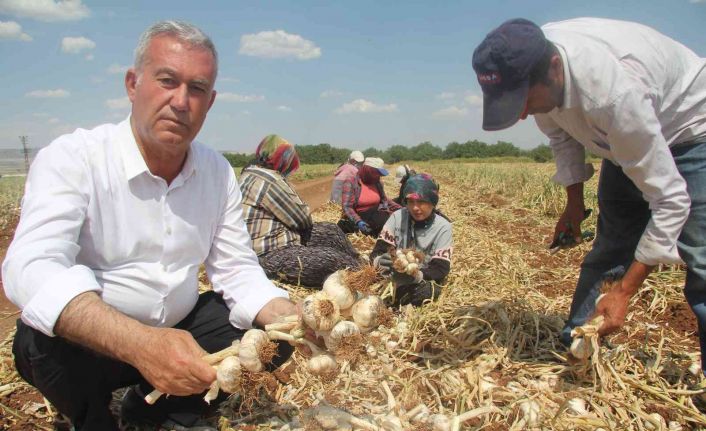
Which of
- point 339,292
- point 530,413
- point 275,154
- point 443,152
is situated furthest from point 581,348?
point 443,152

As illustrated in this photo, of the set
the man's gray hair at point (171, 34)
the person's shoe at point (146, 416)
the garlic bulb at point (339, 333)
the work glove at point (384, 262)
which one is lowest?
the person's shoe at point (146, 416)

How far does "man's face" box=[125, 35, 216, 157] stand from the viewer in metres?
1.89

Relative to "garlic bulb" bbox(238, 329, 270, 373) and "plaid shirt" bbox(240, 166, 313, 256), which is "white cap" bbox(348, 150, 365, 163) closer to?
"plaid shirt" bbox(240, 166, 313, 256)

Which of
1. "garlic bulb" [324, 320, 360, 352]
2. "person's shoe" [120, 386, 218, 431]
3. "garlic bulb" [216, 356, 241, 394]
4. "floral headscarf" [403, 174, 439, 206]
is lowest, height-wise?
"person's shoe" [120, 386, 218, 431]

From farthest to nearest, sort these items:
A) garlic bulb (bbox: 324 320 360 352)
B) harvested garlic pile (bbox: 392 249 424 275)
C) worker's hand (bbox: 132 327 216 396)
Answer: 1. harvested garlic pile (bbox: 392 249 424 275)
2. garlic bulb (bbox: 324 320 360 352)
3. worker's hand (bbox: 132 327 216 396)

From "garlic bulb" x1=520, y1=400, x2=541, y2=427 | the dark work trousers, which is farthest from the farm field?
the dark work trousers

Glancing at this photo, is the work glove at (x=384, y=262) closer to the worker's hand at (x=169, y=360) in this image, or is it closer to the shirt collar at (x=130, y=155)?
the shirt collar at (x=130, y=155)

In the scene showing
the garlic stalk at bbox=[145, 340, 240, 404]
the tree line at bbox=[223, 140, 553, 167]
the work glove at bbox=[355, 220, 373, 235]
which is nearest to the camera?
the garlic stalk at bbox=[145, 340, 240, 404]

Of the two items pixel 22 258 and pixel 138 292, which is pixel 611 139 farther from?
pixel 22 258

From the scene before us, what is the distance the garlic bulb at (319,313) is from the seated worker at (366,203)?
14.7 feet

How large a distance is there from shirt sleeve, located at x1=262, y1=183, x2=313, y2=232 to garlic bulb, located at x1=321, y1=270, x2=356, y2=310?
7.74 ft

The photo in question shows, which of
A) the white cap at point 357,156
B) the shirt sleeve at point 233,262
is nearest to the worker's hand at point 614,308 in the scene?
the shirt sleeve at point 233,262

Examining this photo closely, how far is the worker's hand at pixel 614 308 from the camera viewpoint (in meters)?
2.01

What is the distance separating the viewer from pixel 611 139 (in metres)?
1.87
